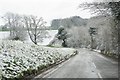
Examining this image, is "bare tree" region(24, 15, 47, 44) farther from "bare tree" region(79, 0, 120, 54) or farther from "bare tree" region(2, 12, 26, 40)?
"bare tree" region(79, 0, 120, 54)

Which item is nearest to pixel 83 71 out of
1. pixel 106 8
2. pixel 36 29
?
pixel 106 8

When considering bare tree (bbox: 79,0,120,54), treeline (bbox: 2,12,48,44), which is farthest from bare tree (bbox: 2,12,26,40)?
bare tree (bbox: 79,0,120,54)

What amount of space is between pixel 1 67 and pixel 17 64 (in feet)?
8.69

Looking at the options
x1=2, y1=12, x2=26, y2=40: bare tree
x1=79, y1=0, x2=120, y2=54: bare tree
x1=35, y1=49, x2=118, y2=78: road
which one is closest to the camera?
x1=35, y1=49, x2=118, y2=78: road

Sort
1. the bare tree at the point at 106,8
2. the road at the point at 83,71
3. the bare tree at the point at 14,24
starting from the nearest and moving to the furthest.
Result: the road at the point at 83,71 < the bare tree at the point at 106,8 < the bare tree at the point at 14,24

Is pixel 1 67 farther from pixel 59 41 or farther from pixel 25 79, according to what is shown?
pixel 59 41

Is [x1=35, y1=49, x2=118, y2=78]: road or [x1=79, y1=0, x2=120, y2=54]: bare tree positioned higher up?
[x1=79, y1=0, x2=120, y2=54]: bare tree

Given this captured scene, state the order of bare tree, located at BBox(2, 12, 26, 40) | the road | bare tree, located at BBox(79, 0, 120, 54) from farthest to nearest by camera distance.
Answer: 1. bare tree, located at BBox(2, 12, 26, 40)
2. bare tree, located at BBox(79, 0, 120, 54)
3. the road

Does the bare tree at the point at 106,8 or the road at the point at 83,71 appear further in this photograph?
the bare tree at the point at 106,8

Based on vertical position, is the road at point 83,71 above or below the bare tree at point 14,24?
below

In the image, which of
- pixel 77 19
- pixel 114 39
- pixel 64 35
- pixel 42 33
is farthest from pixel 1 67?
pixel 77 19

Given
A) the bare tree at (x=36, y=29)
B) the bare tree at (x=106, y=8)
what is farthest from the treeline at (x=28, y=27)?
the bare tree at (x=106, y=8)

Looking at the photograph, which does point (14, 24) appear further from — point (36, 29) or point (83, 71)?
point (83, 71)

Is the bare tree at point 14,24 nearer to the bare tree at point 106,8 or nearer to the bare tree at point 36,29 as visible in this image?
the bare tree at point 36,29
